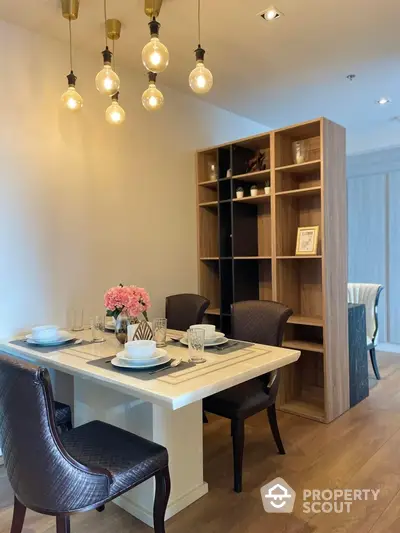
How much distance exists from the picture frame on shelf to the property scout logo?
162 cm

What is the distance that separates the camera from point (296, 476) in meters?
2.23

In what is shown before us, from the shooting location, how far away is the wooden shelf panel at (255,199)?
3.29 m

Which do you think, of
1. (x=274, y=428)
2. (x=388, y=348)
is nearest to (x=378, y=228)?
(x=388, y=348)

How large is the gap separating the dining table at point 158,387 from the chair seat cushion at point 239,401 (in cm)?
15

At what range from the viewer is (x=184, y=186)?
3725 millimetres

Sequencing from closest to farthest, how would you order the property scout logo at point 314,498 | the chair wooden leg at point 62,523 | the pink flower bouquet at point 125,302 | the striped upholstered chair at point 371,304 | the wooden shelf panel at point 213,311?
1. the chair wooden leg at point 62,523
2. the property scout logo at point 314,498
3. the pink flower bouquet at point 125,302
4. the wooden shelf panel at point 213,311
5. the striped upholstered chair at point 371,304

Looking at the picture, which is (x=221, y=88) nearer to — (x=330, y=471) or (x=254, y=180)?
(x=254, y=180)

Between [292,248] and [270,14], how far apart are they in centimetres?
170

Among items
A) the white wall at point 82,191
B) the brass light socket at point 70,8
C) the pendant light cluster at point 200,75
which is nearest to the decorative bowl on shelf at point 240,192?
the white wall at point 82,191

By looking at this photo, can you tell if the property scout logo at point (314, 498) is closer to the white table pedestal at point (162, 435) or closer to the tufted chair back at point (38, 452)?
the white table pedestal at point (162, 435)

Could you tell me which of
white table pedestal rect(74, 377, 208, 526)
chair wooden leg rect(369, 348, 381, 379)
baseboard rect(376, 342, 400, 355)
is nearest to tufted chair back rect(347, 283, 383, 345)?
chair wooden leg rect(369, 348, 381, 379)

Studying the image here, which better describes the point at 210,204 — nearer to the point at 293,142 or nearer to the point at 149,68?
the point at 293,142

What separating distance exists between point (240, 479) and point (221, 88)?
10.2 ft

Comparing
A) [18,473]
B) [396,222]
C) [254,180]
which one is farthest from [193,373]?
[396,222]
